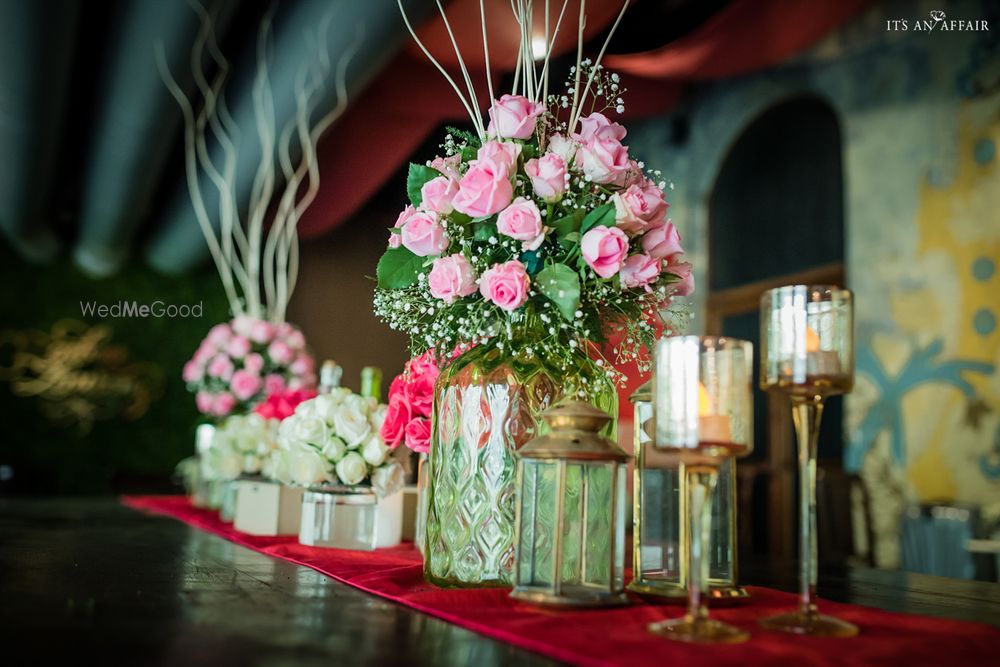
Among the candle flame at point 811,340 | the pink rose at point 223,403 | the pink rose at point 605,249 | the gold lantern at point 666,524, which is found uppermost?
the pink rose at point 605,249

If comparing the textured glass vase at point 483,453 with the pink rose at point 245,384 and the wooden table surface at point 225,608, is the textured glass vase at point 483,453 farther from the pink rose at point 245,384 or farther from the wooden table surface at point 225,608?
the pink rose at point 245,384

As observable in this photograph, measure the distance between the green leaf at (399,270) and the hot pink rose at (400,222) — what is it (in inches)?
0.9

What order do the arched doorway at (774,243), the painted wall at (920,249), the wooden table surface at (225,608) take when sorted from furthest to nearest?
the arched doorway at (774,243)
the painted wall at (920,249)
the wooden table surface at (225,608)

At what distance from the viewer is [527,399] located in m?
0.99

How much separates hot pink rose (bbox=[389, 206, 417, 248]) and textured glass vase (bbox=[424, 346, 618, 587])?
170 millimetres

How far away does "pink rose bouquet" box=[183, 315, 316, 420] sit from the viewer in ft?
8.54

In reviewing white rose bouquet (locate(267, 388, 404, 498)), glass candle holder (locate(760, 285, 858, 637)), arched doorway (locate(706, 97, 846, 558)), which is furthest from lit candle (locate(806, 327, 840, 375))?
arched doorway (locate(706, 97, 846, 558))

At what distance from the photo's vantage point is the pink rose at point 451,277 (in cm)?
97

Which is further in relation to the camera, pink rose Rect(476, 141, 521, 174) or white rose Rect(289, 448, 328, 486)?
white rose Rect(289, 448, 328, 486)

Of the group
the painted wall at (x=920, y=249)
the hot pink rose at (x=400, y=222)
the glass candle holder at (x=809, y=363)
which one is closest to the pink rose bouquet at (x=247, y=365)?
the hot pink rose at (x=400, y=222)

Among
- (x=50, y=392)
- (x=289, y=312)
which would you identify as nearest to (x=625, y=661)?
(x=289, y=312)

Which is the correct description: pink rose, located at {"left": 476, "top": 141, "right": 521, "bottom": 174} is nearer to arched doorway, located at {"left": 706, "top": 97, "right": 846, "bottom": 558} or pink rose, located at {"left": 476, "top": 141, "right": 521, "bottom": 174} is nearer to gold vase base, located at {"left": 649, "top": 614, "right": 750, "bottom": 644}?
gold vase base, located at {"left": 649, "top": 614, "right": 750, "bottom": 644}

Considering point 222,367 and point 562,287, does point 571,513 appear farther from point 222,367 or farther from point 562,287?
point 222,367

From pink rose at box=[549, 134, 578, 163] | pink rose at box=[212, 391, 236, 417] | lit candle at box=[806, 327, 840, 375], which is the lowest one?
lit candle at box=[806, 327, 840, 375]
